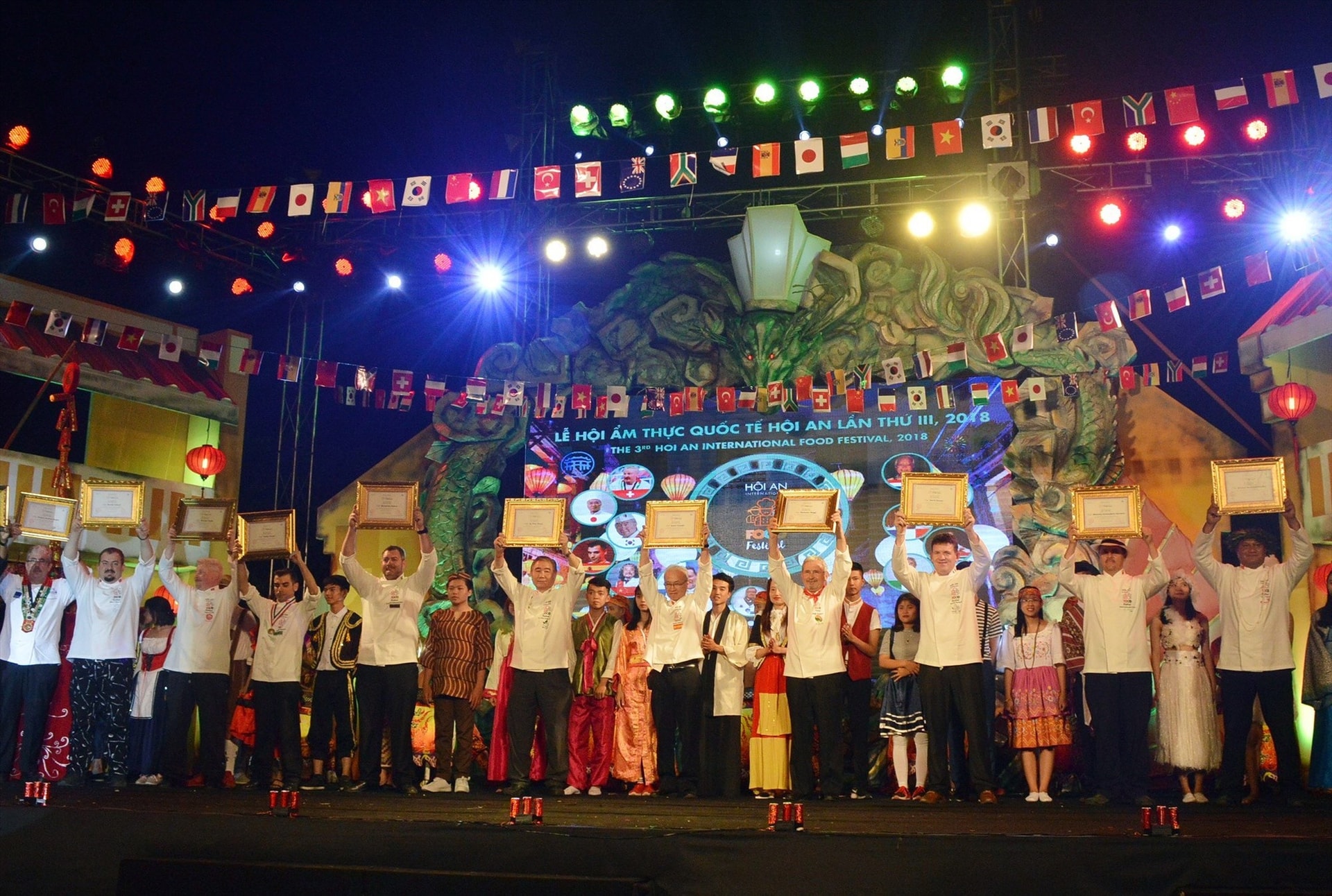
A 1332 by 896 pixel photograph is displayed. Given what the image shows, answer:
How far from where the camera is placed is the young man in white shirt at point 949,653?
6703mm

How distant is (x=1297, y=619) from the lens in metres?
10.3

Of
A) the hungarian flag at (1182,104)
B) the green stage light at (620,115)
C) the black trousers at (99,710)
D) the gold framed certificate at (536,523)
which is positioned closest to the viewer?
the gold framed certificate at (536,523)

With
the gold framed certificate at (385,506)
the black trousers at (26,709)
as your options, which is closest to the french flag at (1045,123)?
the gold framed certificate at (385,506)

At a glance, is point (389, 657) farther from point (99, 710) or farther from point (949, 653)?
point (949, 653)

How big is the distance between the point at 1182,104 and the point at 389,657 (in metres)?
6.65

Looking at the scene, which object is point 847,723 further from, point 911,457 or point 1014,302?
point 1014,302

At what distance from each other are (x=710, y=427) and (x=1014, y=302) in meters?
3.03

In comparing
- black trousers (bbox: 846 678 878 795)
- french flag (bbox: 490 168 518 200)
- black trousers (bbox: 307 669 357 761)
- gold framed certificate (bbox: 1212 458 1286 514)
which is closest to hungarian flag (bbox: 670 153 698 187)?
french flag (bbox: 490 168 518 200)

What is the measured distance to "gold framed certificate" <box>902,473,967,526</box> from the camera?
694cm

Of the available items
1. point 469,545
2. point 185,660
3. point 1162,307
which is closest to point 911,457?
point 1162,307

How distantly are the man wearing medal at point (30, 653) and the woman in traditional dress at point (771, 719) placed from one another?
4.44m

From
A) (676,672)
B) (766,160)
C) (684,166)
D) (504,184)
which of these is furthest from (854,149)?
(676,672)

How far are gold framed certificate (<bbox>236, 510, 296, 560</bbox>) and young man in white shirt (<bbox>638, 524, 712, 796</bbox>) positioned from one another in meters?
2.26

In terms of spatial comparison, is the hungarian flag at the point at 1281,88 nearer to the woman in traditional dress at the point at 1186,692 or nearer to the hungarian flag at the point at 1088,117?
the hungarian flag at the point at 1088,117
